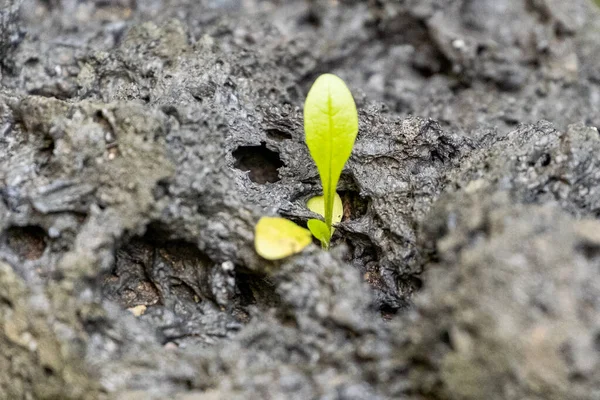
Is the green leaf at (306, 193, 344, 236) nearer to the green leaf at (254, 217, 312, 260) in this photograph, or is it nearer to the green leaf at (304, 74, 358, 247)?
the green leaf at (304, 74, 358, 247)

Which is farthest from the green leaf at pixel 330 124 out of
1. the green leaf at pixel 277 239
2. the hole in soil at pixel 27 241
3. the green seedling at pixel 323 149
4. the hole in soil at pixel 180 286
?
the hole in soil at pixel 27 241

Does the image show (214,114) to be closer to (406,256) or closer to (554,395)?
(406,256)

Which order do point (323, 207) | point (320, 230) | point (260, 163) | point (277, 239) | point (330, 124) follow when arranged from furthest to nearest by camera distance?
point (260, 163) < point (323, 207) < point (320, 230) < point (330, 124) < point (277, 239)

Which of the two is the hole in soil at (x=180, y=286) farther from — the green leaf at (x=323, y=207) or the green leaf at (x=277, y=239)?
the green leaf at (x=323, y=207)

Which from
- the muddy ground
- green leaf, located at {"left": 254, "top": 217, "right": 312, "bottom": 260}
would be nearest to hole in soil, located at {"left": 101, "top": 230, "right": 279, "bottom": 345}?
the muddy ground

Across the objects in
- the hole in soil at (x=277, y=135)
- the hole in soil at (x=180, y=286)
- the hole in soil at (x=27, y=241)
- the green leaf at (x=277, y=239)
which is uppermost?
the green leaf at (x=277, y=239)

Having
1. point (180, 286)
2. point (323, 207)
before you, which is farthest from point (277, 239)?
point (323, 207)

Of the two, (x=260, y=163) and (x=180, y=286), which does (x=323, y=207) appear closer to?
(x=260, y=163)
